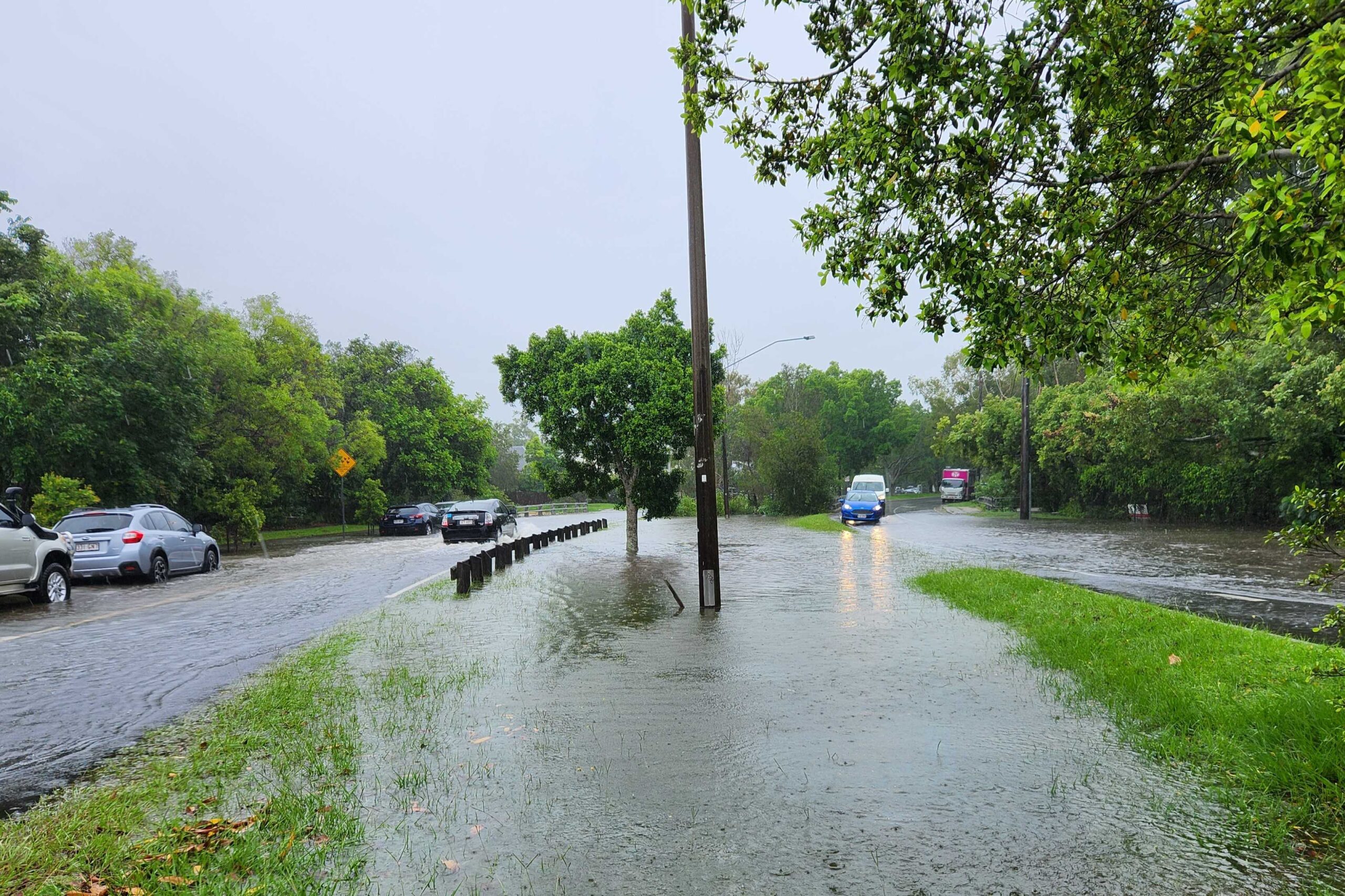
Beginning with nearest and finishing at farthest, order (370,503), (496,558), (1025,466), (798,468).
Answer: (496,558) < (1025,466) < (370,503) < (798,468)

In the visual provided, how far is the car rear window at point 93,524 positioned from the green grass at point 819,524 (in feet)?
76.5

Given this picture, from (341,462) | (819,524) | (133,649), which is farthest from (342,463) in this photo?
(133,649)

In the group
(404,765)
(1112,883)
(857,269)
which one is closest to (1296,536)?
(1112,883)

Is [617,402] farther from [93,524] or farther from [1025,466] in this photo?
[1025,466]

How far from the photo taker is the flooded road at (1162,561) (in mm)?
11625

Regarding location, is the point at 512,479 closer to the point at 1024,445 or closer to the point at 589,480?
the point at 1024,445

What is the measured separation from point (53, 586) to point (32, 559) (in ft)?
2.61

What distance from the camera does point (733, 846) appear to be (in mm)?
4055

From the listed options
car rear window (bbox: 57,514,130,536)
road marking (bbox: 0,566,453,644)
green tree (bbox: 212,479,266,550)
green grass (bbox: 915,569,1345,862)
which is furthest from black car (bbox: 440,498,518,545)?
green grass (bbox: 915,569,1345,862)

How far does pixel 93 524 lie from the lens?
16141 millimetres

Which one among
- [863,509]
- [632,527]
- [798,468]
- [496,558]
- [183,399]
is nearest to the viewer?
[496,558]

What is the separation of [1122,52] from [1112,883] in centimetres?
535

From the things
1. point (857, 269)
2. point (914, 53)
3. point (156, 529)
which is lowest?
point (156, 529)

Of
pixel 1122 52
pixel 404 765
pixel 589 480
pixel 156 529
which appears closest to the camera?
pixel 404 765
